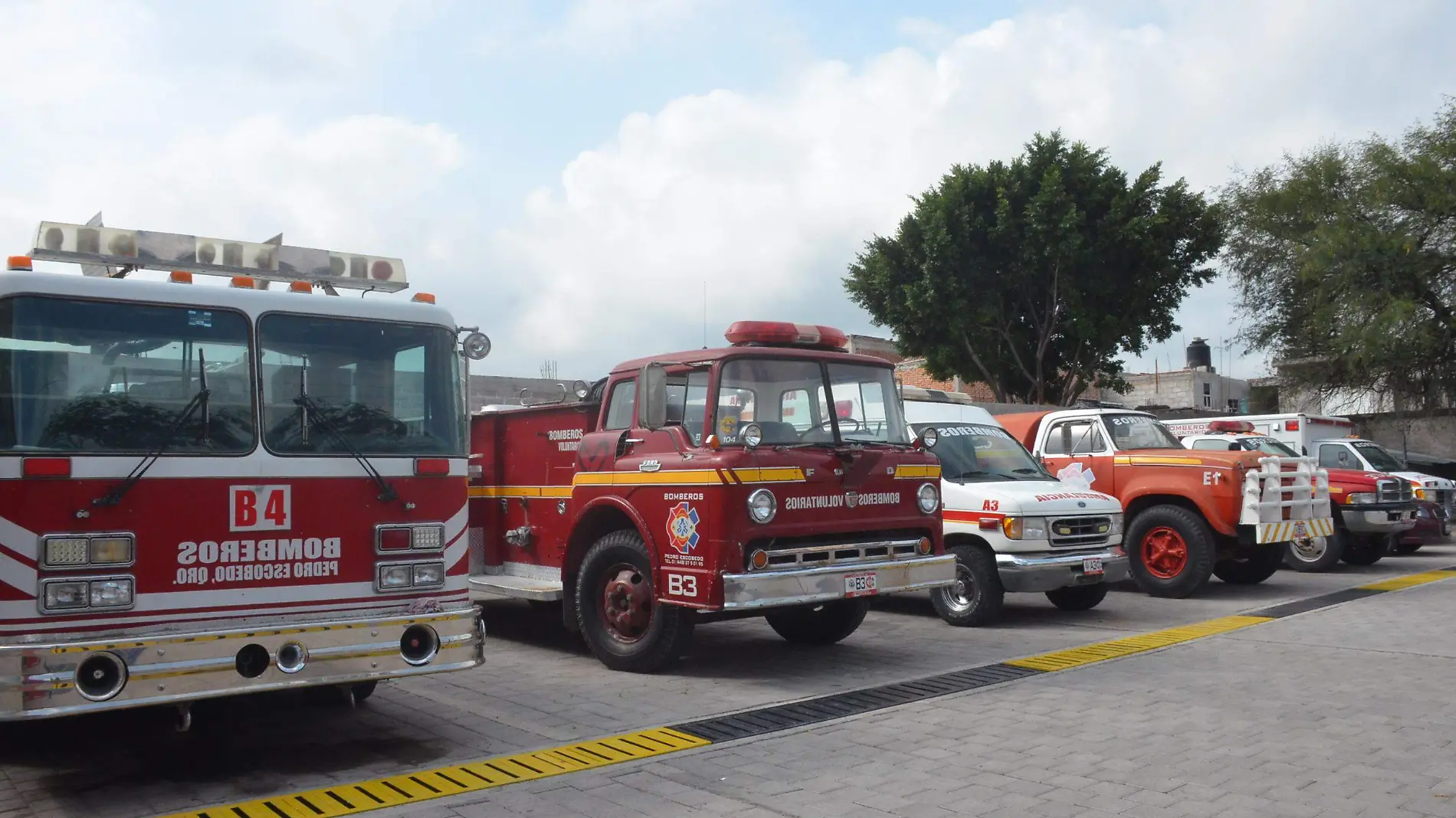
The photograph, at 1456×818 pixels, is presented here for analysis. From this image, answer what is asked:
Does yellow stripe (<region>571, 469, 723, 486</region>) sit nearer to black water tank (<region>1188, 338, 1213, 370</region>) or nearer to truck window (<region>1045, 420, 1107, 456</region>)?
truck window (<region>1045, 420, 1107, 456</region>)

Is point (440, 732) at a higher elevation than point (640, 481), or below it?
below

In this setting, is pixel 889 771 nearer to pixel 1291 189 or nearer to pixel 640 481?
pixel 640 481

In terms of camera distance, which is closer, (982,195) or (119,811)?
(119,811)

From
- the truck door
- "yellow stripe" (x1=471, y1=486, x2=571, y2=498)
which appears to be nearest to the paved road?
"yellow stripe" (x1=471, y1=486, x2=571, y2=498)

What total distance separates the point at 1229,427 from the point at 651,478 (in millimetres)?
11465

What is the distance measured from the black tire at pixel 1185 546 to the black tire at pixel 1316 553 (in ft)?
12.2

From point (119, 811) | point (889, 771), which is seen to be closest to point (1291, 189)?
point (889, 771)

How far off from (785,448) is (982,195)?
2303 cm

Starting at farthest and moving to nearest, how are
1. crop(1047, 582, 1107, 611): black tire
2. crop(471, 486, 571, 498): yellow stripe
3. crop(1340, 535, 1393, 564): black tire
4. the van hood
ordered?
crop(1340, 535, 1393, 564): black tire, crop(1047, 582, 1107, 611): black tire, the van hood, crop(471, 486, 571, 498): yellow stripe

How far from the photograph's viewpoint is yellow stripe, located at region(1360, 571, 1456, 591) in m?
13.9

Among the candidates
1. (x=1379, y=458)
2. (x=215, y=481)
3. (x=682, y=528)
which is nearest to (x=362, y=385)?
(x=215, y=481)

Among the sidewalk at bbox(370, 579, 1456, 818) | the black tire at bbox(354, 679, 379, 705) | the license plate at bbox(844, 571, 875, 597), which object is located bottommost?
the sidewalk at bbox(370, 579, 1456, 818)

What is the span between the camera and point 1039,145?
96.5 feet

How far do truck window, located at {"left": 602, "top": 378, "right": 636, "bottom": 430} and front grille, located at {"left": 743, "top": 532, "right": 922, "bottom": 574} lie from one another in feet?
5.35
